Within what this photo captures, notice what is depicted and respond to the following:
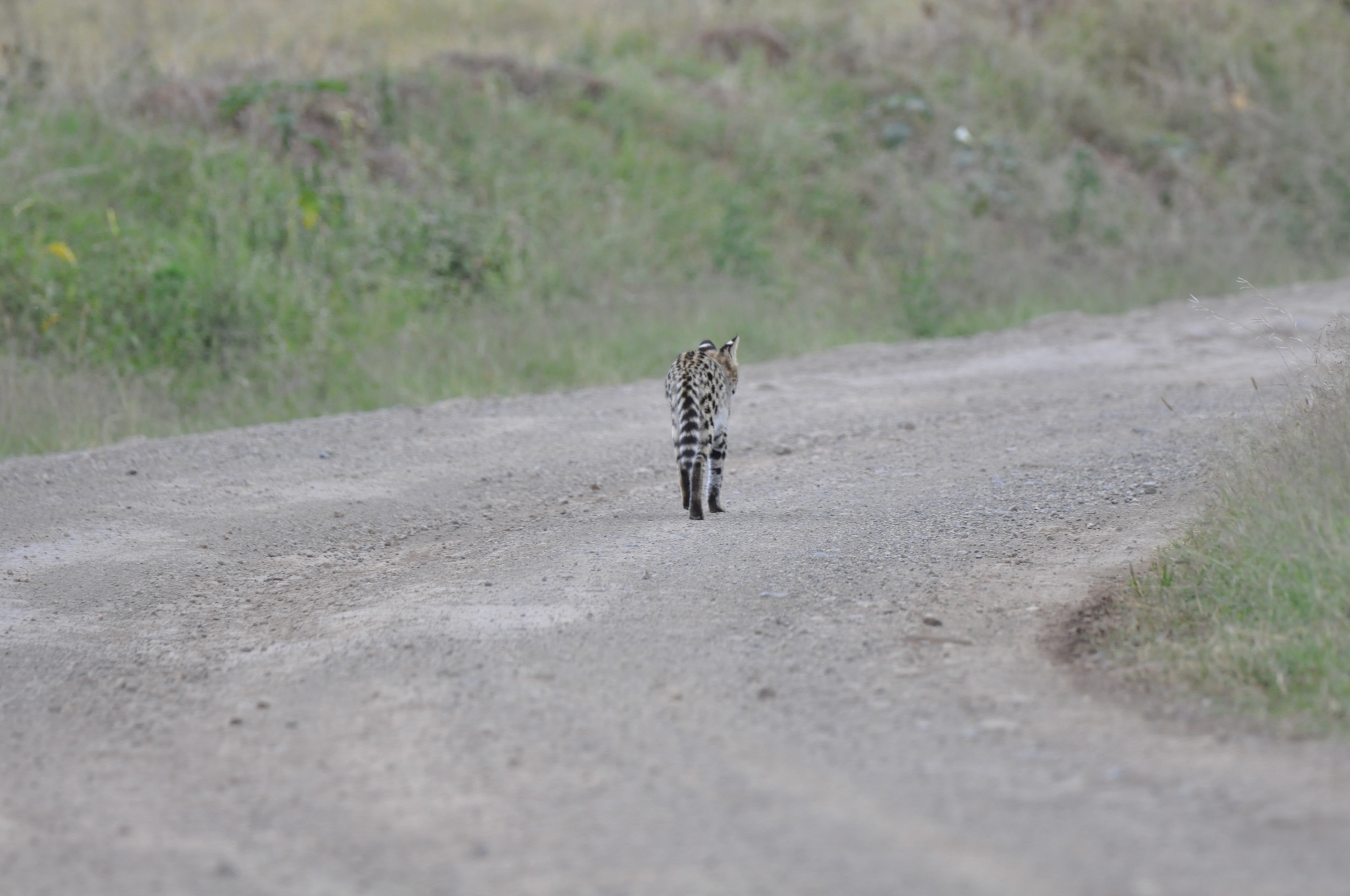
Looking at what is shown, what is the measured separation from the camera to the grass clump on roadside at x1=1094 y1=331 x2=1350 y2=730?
205 inches

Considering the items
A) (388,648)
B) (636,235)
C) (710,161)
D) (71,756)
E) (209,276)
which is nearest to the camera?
(71,756)

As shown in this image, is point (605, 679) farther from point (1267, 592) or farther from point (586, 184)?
point (586, 184)

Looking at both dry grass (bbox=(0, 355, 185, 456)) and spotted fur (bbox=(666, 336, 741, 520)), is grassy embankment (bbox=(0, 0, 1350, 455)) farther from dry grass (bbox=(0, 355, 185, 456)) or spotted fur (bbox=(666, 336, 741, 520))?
spotted fur (bbox=(666, 336, 741, 520))

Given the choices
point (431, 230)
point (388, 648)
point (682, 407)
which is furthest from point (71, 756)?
point (431, 230)

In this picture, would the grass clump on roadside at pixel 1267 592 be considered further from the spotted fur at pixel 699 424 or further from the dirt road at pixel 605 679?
the spotted fur at pixel 699 424

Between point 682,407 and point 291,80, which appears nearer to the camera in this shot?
point 682,407

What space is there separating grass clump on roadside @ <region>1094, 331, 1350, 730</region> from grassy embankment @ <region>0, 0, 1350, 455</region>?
767 centimetres

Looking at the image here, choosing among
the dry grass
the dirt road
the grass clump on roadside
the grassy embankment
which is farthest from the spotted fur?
the dry grass

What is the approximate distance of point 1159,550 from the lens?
283 inches

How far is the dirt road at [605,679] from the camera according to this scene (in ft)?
13.7

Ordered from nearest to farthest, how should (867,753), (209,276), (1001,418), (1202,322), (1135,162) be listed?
(867,753) < (1001,418) < (209,276) < (1202,322) < (1135,162)

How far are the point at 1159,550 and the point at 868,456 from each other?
3307 millimetres

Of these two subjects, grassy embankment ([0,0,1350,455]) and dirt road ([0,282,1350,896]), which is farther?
grassy embankment ([0,0,1350,455])

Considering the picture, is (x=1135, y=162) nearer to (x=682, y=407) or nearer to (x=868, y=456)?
(x=868, y=456)
